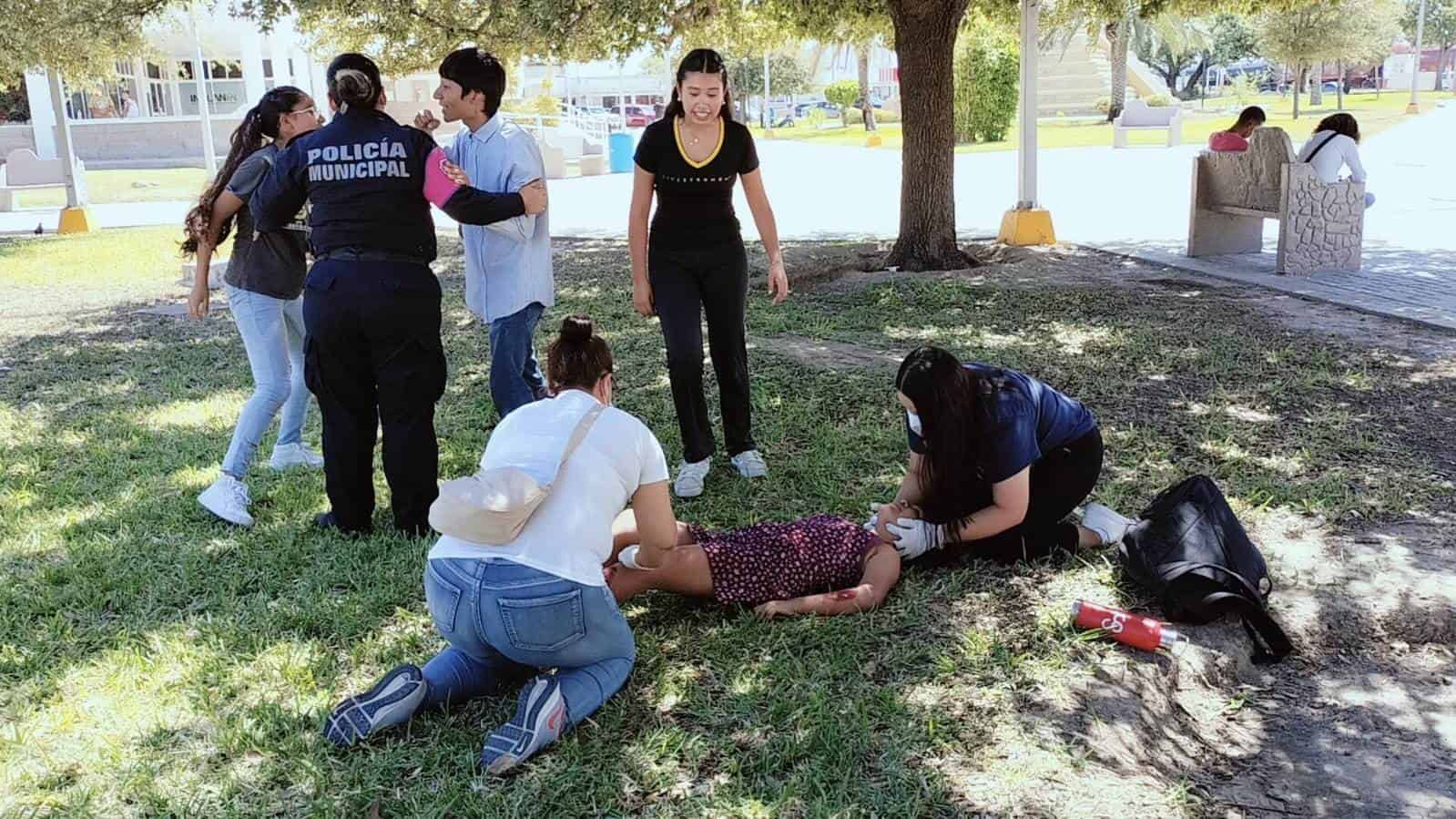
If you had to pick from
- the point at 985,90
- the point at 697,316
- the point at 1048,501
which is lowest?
the point at 1048,501

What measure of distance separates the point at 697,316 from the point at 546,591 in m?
2.12

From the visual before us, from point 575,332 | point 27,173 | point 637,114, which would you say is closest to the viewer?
point 575,332

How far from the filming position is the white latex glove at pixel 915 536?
387cm

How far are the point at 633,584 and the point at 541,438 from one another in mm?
771

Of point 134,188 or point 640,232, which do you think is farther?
point 134,188

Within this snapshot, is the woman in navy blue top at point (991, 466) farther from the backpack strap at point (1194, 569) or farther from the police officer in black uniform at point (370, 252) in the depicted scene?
the police officer in black uniform at point (370, 252)

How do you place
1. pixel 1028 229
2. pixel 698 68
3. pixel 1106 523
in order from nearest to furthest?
pixel 1106 523, pixel 698 68, pixel 1028 229

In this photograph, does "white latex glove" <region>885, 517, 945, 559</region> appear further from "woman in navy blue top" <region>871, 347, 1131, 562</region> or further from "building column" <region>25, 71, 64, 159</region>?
"building column" <region>25, 71, 64, 159</region>

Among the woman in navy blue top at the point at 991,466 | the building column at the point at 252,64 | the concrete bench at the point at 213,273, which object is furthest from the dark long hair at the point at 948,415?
the building column at the point at 252,64

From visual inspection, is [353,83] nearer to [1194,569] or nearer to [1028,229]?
[1194,569]

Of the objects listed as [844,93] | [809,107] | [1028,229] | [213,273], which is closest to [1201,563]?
[1028,229]

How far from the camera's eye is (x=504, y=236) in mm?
4578

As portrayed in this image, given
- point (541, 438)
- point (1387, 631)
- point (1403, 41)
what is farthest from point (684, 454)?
point (1403, 41)

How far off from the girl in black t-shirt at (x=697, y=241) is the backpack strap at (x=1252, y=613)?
192cm
